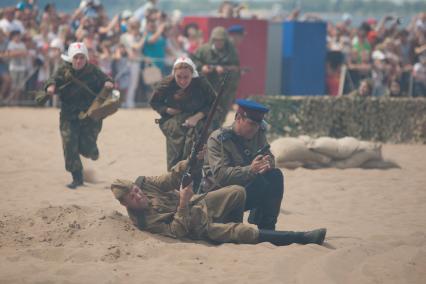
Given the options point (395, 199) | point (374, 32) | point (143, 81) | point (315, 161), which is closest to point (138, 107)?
point (143, 81)

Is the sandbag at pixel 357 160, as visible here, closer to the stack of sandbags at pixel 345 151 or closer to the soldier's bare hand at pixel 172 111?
the stack of sandbags at pixel 345 151

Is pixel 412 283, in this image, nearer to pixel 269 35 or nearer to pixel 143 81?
pixel 143 81

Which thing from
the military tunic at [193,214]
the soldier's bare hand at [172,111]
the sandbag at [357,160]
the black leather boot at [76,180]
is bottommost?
the black leather boot at [76,180]

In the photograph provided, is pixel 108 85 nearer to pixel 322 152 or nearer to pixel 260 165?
pixel 322 152

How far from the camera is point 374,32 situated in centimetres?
2412

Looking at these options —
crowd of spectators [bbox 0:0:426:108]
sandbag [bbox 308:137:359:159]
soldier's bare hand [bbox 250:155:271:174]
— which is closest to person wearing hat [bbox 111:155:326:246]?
soldier's bare hand [bbox 250:155:271:174]

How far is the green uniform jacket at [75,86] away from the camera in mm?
12086

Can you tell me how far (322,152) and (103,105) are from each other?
129 inches

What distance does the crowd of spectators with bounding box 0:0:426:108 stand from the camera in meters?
19.3

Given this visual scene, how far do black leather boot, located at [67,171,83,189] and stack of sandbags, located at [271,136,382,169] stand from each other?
2.64 m

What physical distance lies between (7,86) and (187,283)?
12.8m

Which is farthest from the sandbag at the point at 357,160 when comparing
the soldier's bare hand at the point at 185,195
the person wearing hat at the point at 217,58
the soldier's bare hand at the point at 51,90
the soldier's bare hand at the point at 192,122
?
the soldier's bare hand at the point at 185,195

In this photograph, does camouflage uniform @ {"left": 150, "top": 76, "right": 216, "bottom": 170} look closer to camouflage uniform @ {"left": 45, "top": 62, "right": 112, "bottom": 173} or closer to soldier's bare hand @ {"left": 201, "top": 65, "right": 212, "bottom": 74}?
camouflage uniform @ {"left": 45, "top": 62, "right": 112, "bottom": 173}

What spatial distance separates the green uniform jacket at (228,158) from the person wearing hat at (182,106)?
1.62 metres
